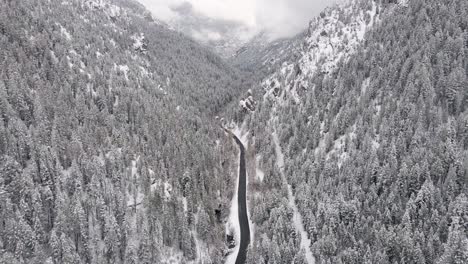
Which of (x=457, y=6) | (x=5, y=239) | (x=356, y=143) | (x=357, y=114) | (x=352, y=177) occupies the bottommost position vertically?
(x=5, y=239)

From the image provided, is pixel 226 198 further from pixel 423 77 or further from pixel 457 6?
pixel 457 6

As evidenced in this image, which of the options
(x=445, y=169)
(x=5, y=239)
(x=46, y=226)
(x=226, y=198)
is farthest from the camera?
(x=226, y=198)

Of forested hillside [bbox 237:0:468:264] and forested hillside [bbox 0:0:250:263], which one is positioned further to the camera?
forested hillside [bbox 237:0:468:264]

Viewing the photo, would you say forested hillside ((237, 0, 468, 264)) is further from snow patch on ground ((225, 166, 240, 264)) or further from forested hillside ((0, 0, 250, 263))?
forested hillside ((0, 0, 250, 263))

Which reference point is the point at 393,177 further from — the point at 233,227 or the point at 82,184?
the point at 82,184

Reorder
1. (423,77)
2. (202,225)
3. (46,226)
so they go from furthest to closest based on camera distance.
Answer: (423,77) < (202,225) < (46,226)

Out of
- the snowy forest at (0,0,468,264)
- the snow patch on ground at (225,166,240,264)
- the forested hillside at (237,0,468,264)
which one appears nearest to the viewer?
the forested hillside at (237,0,468,264)

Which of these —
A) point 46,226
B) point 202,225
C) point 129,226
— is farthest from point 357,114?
point 46,226

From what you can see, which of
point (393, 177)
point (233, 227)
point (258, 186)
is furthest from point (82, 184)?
point (393, 177)

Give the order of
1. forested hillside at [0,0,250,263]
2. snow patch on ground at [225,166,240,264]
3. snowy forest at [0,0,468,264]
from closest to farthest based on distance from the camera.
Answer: forested hillside at [0,0,250,263], snowy forest at [0,0,468,264], snow patch on ground at [225,166,240,264]

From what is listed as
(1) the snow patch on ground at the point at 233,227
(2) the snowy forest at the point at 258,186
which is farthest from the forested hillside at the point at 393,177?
(1) the snow patch on ground at the point at 233,227

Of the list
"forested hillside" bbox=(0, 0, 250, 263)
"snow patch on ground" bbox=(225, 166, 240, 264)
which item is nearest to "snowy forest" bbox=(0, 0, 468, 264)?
"forested hillside" bbox=(0, 0, 250, 263)
